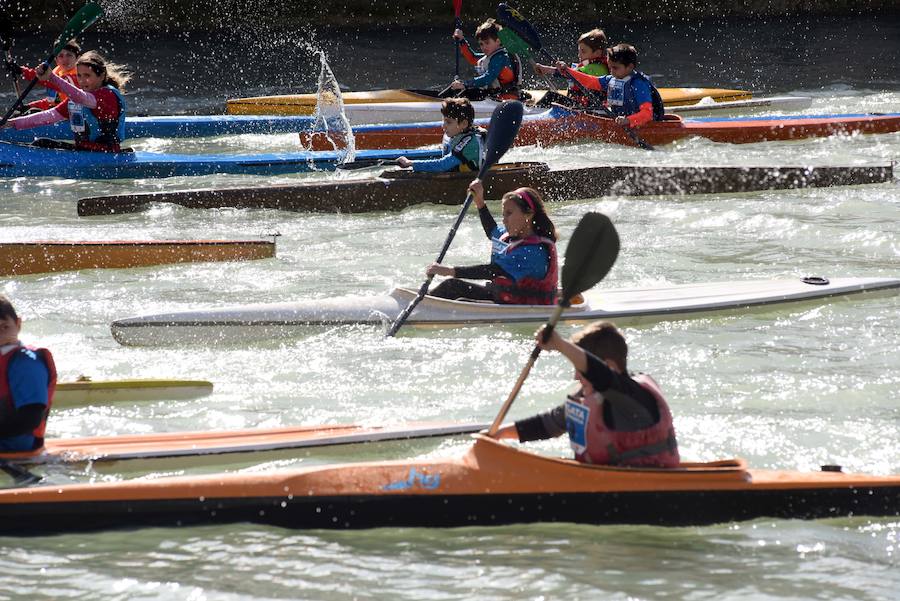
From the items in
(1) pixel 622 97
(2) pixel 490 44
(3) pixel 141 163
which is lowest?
(3) pixel 141 163

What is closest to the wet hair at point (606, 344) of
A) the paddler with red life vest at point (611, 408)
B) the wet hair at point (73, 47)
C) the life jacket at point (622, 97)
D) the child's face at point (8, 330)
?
the paddler with red life vest at point (611, 408)

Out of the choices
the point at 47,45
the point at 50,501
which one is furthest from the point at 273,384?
the point at 47,45

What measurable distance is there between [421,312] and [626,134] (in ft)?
18.1

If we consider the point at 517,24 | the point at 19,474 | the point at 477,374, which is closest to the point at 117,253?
the point at 477,374

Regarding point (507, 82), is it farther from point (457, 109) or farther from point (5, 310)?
point (5, 310)

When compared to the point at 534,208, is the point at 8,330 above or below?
below

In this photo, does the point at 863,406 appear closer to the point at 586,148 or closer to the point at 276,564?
the point at 276,564

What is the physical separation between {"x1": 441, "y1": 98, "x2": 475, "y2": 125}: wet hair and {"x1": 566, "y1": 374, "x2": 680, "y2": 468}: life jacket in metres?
4.90

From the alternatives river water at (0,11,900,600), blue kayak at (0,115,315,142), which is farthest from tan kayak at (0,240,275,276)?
blue kayak at (0,115,315,142)

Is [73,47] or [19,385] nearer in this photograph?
[19,385]

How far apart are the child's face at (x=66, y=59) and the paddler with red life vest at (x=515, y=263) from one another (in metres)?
5.78

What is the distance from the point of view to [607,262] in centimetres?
448

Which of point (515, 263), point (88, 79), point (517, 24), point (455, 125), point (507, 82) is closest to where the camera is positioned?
point (515, 263)

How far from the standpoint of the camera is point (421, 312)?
6.71 m
